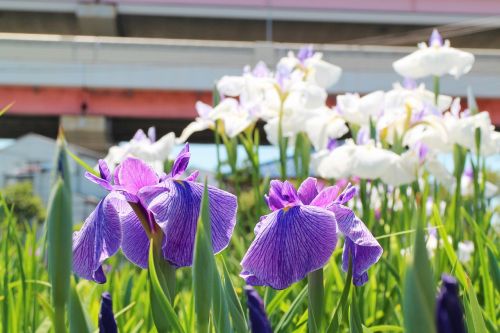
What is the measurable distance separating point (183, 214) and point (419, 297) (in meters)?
0.24

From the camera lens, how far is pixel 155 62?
40.2 ft

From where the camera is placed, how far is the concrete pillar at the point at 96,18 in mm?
15320

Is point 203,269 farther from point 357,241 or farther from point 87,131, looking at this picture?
point 87,131

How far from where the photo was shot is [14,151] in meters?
7.22

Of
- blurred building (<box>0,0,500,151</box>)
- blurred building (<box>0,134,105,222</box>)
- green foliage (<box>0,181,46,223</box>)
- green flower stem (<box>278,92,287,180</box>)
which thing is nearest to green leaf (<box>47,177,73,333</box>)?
green flower stem (<box>278,92,287,180</box>)

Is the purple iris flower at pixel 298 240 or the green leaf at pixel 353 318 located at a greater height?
the purple iris flower at pixel 298 240

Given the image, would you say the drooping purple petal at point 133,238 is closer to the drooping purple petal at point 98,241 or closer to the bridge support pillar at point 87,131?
the drooping purple petal at point 98,241

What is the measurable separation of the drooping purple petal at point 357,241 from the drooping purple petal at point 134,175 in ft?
0.42

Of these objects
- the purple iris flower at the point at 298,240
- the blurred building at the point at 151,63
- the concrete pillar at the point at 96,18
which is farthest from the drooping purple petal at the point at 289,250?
the concrete pillar at the point at 96,18

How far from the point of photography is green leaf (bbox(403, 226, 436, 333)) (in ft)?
0.79

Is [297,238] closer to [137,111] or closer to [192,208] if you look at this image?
Answer: [192,208]

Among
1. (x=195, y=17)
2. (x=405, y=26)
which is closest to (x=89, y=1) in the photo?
(x=195, y=17)

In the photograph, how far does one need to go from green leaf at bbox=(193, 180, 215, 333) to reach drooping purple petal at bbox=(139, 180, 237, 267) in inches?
2.6

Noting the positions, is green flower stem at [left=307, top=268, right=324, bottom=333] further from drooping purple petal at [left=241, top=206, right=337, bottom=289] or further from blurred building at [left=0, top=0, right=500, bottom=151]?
blurred building at [left=0, top=0, right=500, bottom=151]
